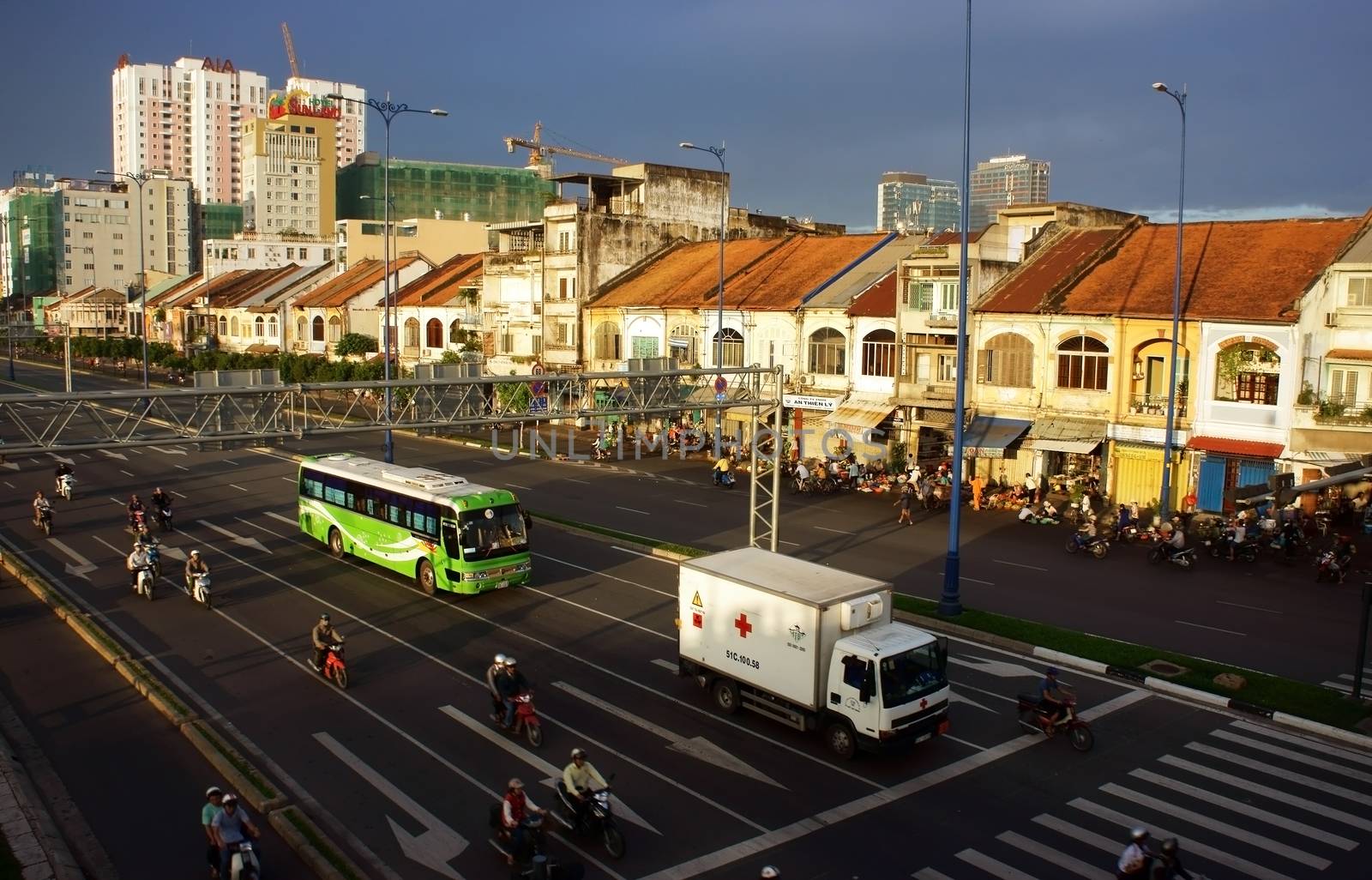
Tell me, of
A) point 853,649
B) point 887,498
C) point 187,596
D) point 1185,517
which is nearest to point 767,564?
point 853,649

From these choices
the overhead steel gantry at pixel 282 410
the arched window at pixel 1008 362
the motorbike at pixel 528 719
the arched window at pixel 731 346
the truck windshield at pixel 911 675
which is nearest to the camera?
the truck windshield at pixel 911 675

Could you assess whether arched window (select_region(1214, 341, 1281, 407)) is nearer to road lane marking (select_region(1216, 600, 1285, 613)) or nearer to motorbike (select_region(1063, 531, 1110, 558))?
motorbike (select_region(1063, 531, 1110, 558))

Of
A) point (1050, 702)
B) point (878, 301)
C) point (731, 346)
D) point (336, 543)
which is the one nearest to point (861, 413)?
point (878, 301)

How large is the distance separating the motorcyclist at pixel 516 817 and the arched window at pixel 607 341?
160 ft

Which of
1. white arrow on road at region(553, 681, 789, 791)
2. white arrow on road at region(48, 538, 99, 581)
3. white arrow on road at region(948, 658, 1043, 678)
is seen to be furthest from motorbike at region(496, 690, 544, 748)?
white arrow on road at region(48, 538, 99, 581)

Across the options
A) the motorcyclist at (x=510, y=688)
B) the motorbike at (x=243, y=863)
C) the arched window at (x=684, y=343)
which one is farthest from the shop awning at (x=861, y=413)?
the motorbike at (x=243, y=863)

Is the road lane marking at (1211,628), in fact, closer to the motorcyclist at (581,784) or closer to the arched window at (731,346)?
the motorcyclist at (581,784)

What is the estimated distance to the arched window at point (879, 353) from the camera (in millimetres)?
46156

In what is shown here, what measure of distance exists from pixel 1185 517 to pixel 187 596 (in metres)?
29.6

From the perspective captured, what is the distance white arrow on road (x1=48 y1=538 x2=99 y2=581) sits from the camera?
96.7 ft

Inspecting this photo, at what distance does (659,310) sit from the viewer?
189ft

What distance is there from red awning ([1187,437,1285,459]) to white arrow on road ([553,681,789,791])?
2562 cm

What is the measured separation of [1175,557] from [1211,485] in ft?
23.4

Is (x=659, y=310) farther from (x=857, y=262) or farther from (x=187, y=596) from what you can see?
(x=187, y=596)
